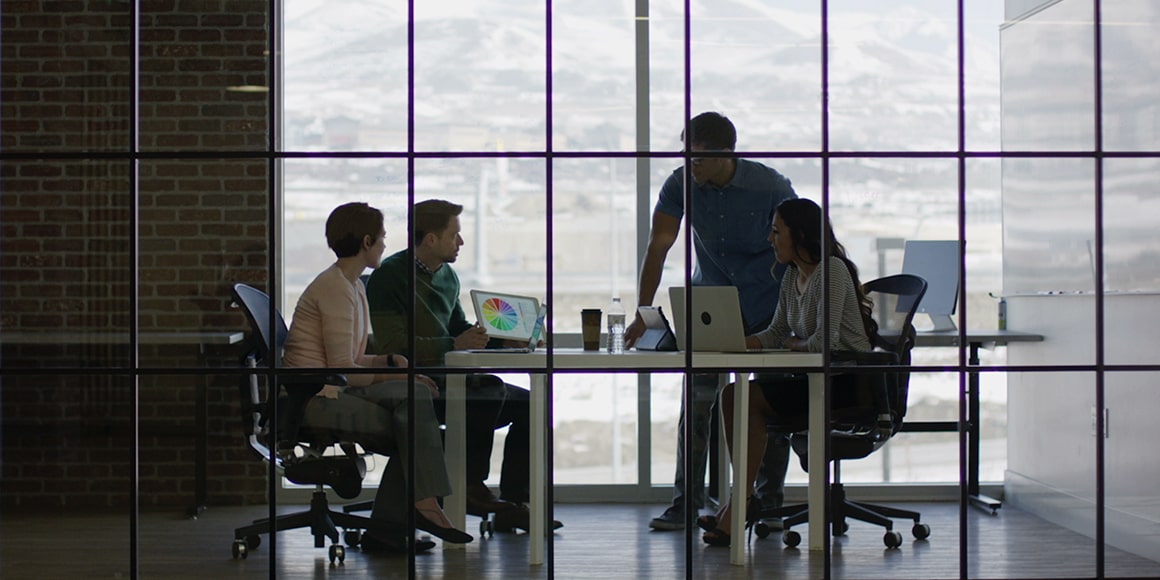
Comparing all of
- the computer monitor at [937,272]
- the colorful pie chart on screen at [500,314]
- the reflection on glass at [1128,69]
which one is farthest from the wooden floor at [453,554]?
the reflection on glass at [1128,69]

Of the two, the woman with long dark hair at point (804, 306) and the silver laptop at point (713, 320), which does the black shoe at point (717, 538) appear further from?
the silver laptop at point (713, 320)

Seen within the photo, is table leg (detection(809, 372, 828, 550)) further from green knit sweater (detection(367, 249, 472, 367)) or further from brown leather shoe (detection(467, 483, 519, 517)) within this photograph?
green knit sweater (detection(367, 249, 472, 367))

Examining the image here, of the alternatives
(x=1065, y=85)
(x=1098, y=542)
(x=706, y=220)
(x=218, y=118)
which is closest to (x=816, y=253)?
(x=706, y=220)

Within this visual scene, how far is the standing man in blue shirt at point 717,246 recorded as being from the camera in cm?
456

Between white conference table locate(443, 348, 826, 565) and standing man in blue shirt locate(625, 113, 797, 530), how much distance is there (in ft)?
0.26

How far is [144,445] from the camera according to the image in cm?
452

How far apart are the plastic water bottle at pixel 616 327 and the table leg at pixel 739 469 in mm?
456

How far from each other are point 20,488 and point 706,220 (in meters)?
2.69

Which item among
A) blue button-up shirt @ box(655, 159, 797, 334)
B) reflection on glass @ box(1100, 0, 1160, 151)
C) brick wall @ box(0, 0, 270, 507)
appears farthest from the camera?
reflection on glass @ box(1100, 0, 1160, 151)

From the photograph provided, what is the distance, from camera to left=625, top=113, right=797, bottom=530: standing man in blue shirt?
456 centimetres

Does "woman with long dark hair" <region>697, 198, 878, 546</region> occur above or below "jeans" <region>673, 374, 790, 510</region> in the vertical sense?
above

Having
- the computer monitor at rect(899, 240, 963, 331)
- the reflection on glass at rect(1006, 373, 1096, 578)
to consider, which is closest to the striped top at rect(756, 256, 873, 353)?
the computer monitor at rect(899, 240, 963, 331)

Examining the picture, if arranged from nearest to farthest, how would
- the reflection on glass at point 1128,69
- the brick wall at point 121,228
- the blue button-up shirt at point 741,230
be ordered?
the brick wall at point 121,228
the blue button-up shirt at point 741,230
the reflection on glass at point 1128,69

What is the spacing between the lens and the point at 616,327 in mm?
4535
